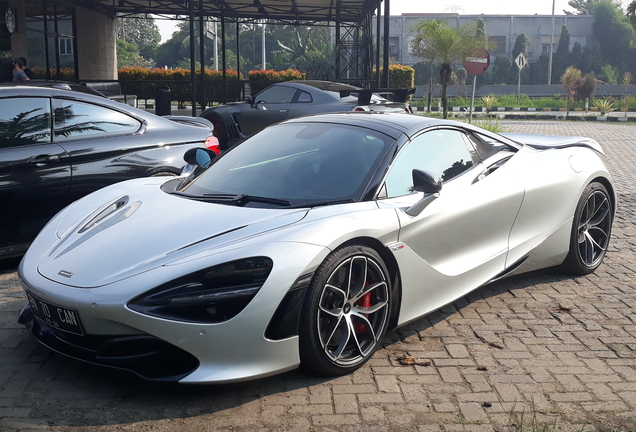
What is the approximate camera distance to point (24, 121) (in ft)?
18.3

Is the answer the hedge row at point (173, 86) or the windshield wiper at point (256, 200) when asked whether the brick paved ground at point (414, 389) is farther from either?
the hedge row at point (173, 86)

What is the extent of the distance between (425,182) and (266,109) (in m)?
9.23

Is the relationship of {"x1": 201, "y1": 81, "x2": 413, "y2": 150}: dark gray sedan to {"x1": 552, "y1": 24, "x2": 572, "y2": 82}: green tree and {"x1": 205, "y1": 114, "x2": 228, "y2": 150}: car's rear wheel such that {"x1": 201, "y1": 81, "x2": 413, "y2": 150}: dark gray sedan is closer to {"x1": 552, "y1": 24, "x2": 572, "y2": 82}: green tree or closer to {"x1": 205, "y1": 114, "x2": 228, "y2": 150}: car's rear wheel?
{"x1": 205, "y1": 114, "x2": 228, "y2": 150}: car's rear wheel

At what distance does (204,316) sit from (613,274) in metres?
3.92

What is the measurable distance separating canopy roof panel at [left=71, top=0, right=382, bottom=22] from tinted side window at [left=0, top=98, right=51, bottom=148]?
53.1ft

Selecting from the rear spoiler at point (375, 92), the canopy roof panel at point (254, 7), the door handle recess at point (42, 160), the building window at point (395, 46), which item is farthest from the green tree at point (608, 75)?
the door handle recess at point (42, 160)

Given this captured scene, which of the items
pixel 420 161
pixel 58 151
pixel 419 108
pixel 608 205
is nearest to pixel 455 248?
pixel 420 161

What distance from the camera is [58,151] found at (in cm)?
561

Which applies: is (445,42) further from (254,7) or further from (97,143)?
(97,143)

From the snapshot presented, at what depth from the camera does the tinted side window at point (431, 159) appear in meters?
4.15

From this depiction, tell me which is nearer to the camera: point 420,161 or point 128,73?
point 420,161

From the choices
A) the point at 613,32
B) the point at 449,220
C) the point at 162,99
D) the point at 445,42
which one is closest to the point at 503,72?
the point at 613,32

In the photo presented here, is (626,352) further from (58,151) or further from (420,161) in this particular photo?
(58,151)

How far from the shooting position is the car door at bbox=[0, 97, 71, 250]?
5.29 m
